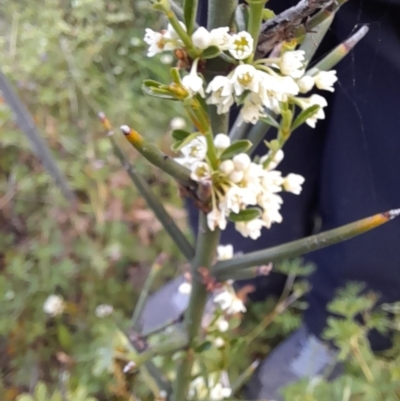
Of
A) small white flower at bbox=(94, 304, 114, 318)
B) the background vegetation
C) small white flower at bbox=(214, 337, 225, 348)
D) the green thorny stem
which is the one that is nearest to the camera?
the green thorny stem

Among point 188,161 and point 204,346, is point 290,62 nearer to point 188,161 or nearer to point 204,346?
point 188,161

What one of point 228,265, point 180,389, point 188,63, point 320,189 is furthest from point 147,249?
point 188,63

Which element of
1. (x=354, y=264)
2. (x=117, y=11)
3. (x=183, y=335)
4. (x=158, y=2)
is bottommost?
(x=354, y=264)

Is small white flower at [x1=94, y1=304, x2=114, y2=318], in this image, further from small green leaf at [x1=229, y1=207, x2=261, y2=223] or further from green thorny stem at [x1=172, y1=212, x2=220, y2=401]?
small green leaf at [x1=229, y1=207, x2=261, y2=223]

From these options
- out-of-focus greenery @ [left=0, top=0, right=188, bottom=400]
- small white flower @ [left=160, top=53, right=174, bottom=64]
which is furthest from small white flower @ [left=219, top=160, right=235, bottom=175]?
out-of-focus greenery @ [left=0, top=0, right=188, bottom=400]

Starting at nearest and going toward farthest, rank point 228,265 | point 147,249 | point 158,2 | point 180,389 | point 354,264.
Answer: point 158,2, point 228,265, point 180,389, point 354,264, point 147,249

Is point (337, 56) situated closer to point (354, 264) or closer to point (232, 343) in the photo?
point (232, 343)

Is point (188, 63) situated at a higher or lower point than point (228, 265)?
higher

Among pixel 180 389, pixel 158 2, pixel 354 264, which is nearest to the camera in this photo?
pixel 158 2
